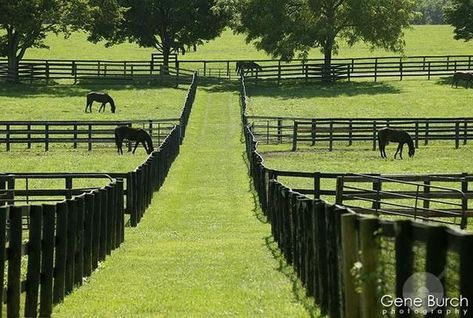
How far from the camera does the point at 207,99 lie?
64.7 m

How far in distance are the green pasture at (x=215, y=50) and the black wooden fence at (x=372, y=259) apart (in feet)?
321

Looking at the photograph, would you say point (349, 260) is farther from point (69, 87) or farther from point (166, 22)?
point (166, 22)

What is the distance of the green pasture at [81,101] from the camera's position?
53.6 m

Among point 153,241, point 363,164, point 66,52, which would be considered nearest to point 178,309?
point 153,241

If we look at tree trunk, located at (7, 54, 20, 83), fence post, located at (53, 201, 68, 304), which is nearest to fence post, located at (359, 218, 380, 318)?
fence post, located at (53, 201, 68, 304)

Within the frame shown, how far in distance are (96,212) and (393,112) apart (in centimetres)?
4270

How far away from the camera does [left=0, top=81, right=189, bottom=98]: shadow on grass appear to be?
Result: 212 ft

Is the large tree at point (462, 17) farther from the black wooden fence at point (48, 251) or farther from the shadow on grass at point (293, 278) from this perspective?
the black wooden fence at point (48, 251)

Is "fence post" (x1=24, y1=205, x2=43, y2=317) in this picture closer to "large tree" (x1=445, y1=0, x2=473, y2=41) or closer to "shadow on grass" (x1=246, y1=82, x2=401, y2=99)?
"shadow on grass" (x1=246, y1=82, x2=401, y2=99)

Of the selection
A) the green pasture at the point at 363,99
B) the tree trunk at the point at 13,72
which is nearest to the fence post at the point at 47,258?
the green pasture at the point at 363,99

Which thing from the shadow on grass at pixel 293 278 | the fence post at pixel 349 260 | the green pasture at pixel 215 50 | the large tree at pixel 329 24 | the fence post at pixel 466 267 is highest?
the large tree at pixel 329 24

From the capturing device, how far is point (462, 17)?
3159 inches

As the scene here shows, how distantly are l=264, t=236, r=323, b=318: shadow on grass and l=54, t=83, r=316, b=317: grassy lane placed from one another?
22 millimetres

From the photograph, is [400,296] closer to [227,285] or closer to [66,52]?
[227,285]
